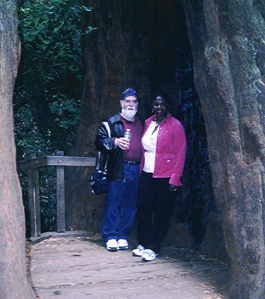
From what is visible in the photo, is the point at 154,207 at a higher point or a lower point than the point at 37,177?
lower

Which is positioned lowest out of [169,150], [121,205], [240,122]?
A: [121,205]

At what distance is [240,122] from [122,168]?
2.28 m

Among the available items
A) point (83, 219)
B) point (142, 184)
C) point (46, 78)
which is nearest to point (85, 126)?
point (83, 219)

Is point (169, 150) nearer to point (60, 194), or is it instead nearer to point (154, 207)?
point (154, 207)

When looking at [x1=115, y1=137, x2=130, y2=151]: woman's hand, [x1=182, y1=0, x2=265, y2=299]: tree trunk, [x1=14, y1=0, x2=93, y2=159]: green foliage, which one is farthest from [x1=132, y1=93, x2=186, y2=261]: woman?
[x1=14, y1=0, x2=93, y2=159]: green foliage

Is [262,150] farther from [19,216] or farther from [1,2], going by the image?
[1,2]

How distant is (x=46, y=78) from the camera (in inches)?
405

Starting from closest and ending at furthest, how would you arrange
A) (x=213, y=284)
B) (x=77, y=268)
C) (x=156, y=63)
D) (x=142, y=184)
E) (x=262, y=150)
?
(x=262, y=150) → (x=213, y=284) → (x=77, y=268) → (x=142, y=184) → (x=156, y=63)

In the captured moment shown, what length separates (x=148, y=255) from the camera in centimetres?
556

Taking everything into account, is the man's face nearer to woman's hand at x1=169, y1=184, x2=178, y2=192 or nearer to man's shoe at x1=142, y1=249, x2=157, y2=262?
woman's hand at x1=169, y1=184, x2=178, y2=192

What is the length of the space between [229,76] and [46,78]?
6780 mm

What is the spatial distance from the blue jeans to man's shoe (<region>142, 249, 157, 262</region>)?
76cm

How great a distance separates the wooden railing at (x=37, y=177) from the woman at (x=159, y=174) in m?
1.56

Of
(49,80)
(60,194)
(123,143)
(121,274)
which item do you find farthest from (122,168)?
(49,80)
